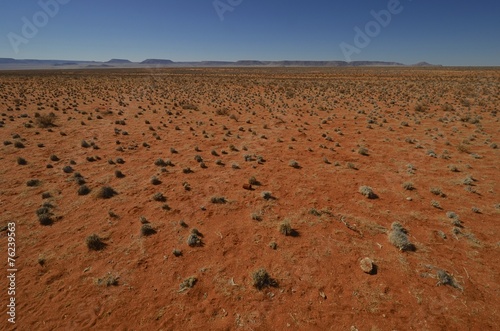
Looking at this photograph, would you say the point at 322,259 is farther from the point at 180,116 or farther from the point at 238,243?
the point at 180,116

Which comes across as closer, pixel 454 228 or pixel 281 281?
pixel 281 281

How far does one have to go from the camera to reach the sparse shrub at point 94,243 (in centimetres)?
751

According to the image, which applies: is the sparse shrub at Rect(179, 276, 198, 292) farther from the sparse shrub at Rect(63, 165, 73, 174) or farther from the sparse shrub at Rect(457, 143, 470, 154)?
the sparse shrub at Rect(457, 143, 470, 154)

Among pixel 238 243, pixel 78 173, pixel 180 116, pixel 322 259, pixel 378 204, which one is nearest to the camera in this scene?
pixel 322 259

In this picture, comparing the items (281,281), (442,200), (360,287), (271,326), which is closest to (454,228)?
(442,200)

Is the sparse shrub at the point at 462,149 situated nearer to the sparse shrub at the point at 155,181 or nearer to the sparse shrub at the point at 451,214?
the sparse shrub at the point at 451,214

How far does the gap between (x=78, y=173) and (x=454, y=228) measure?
15171 millimetres

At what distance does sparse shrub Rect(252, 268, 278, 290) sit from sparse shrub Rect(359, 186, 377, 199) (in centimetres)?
594

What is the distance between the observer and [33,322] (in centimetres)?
543

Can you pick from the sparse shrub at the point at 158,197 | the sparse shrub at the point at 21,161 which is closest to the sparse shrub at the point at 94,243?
the sparse shrub at the point at 158,197

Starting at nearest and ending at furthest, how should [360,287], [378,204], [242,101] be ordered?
[360,287] → [378,204] → [242,101]

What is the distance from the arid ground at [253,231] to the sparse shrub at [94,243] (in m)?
0.04

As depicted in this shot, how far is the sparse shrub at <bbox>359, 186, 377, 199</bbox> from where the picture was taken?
10.2 meters

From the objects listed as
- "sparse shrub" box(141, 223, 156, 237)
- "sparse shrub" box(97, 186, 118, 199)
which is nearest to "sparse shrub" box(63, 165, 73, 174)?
"sparse shrub" box(97, 186, 118, 199)
